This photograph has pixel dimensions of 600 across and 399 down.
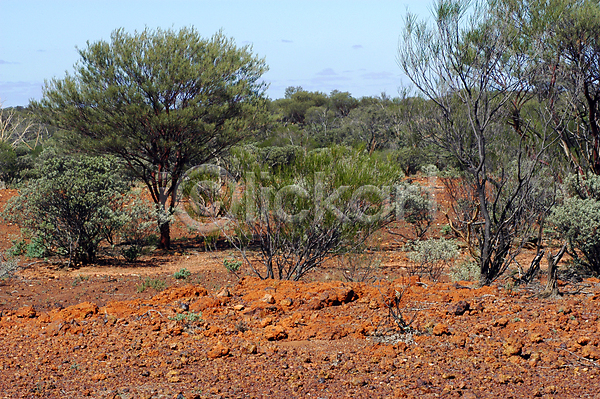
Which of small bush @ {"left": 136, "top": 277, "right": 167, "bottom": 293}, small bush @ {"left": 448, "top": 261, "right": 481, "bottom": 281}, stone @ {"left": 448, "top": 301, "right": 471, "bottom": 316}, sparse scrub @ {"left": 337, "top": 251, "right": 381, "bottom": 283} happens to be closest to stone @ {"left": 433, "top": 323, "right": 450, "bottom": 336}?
stone @ {"left": 448, "top": 301, "right": 471, "bottom": 316}

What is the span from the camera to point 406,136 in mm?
11852

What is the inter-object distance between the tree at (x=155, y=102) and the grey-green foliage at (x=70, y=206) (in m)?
2.71

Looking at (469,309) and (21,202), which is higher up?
(21,202)

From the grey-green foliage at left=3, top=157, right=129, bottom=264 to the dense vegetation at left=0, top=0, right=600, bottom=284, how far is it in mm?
117

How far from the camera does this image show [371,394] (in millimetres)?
4023

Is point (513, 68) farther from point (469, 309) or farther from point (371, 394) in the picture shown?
point (371, 394)

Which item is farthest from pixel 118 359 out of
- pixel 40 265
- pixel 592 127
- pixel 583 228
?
pixel 592 127

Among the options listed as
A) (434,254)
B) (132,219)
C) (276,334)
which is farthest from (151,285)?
(434,254)

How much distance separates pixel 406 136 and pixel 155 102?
718 centimetres

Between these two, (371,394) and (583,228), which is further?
(583,228)

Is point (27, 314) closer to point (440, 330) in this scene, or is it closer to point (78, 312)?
point (78, 312)

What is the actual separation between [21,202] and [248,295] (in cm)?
723

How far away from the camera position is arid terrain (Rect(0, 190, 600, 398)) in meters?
4.18

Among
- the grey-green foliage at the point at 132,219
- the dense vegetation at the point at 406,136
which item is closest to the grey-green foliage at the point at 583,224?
the dense vegetation at the point at 406,136
